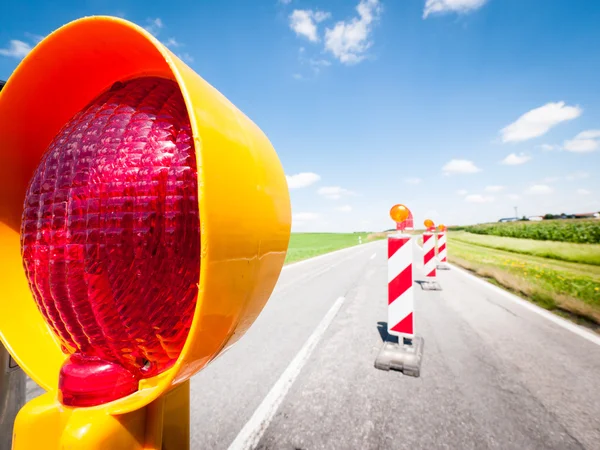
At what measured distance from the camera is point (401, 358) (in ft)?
10.4

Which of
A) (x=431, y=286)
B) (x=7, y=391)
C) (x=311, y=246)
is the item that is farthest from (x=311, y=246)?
(x=7, y=391)

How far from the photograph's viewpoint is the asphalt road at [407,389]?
208cm

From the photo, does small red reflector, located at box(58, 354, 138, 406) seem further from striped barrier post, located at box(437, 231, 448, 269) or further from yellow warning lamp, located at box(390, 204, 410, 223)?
striped barrier post, located at box(437, 231, 448, 269)

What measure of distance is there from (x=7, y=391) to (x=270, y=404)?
2.09 m

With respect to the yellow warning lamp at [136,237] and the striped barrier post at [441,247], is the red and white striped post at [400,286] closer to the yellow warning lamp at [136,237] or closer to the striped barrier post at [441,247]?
the yellow warning lamp at [136,237]

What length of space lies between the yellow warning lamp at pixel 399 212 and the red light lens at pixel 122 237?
3.11m

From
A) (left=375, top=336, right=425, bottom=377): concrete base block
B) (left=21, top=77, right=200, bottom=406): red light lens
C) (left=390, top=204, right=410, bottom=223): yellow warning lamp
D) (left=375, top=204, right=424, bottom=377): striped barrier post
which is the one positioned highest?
(left=390, top=204, right=410, bottom=223): yellow warning lamp

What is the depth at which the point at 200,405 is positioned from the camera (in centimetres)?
245

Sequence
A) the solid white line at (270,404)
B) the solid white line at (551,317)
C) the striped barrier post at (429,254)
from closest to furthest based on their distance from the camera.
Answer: the solid white line at (270,404)
the solid white line at (551,317)
the striped barrier post at (429,254)

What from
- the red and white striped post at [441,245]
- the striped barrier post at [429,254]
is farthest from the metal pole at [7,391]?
the red and white striped post at [441,245]

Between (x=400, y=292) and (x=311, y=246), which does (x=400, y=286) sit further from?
(x=311, y=246)

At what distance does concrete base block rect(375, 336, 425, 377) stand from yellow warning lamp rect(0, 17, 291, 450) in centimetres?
304

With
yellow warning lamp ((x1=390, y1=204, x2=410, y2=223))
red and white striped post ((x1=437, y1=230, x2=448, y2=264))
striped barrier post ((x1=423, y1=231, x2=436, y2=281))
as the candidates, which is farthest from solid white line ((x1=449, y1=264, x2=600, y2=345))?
red and white striped post ((x1=437, y1=230, x2=448, y2=264))

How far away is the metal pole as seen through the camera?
2.37 ft
